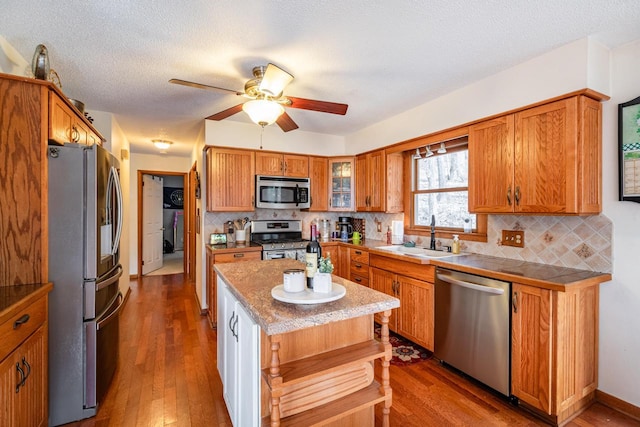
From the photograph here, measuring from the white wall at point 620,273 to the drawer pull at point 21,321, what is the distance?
3.46 metres

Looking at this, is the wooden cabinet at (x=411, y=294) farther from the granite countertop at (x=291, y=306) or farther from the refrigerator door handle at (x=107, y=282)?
the refrigerator door handle at (x=107, y=282)

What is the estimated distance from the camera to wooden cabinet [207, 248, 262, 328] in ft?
11.2

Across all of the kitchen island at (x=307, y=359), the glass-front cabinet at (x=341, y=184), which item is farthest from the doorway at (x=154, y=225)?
the kitchen island at (x=307, y=359)

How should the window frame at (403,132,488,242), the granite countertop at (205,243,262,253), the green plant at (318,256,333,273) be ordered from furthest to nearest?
the granite countertop at (205,243,262,253)
the window frame at (403,132,488,242)
the green plant at (318,256,333,273)

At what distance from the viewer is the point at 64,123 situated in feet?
6.63

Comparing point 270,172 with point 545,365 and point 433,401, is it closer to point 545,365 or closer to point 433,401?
point 433,401

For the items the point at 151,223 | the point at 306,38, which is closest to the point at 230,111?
the point at 306,38

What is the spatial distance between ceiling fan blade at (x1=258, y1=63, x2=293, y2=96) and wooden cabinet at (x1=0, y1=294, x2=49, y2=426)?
5.80 feet

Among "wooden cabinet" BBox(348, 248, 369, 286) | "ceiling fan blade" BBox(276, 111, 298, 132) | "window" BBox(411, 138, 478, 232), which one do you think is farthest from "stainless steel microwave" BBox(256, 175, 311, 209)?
"window" BBox(411, 138, 478, 232)

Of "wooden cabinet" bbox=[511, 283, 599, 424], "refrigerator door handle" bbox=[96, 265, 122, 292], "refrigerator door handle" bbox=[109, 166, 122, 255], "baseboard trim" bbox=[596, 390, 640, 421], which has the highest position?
"refrigerator door handle" bbox=[109, 166, 122, 255]

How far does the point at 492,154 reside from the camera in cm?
247

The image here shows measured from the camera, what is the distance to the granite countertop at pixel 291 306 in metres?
1.21

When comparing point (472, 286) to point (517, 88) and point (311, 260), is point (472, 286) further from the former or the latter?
point (517, 88)

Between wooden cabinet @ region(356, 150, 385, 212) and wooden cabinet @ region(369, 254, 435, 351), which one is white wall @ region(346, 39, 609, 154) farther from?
wooden cabinet @ region(369, 254, 435, 351)
